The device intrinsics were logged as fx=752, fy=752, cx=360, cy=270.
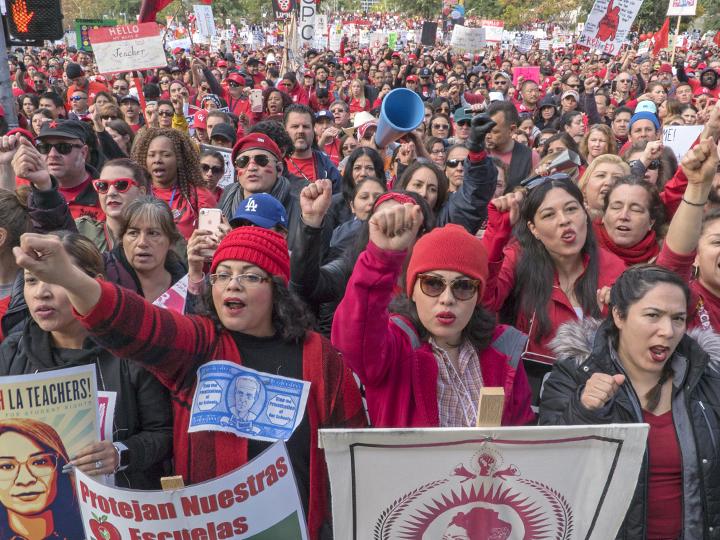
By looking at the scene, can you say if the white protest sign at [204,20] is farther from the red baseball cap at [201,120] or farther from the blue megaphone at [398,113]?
the blue megaphone at [398,113]

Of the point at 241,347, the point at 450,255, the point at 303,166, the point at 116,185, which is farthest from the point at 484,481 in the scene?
the point at 303,166

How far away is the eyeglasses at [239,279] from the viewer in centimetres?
235

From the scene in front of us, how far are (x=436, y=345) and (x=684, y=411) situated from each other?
2.51 ft

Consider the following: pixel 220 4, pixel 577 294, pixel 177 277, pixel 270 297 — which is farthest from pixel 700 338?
pixel 220 4

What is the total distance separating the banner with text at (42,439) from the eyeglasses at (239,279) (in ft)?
1.49

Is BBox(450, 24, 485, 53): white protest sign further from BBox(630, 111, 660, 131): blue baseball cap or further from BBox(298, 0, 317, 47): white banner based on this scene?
BBox(630, 111, 660, 131): blue baseball cap

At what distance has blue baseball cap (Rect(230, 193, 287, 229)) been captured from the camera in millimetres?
3381

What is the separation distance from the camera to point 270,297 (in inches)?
94.3

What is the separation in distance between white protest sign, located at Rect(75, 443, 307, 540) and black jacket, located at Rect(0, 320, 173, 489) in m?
0.27

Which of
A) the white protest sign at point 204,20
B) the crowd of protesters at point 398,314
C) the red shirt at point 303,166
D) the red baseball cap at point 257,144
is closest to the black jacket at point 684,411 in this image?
the crowd of protesters at point 398,314

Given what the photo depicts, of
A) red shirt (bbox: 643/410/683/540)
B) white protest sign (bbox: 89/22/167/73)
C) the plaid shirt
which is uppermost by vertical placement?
white protest sign (bbox: 89/22/167/73)

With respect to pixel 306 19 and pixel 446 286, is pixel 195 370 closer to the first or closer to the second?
pixel 446 286

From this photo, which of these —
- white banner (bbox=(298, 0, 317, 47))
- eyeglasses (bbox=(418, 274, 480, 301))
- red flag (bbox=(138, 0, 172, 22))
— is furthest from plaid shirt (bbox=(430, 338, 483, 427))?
white banner (bbox=(298, 0, 317, 47))

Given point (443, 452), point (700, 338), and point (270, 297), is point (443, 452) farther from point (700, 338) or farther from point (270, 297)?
point (700, 338)
